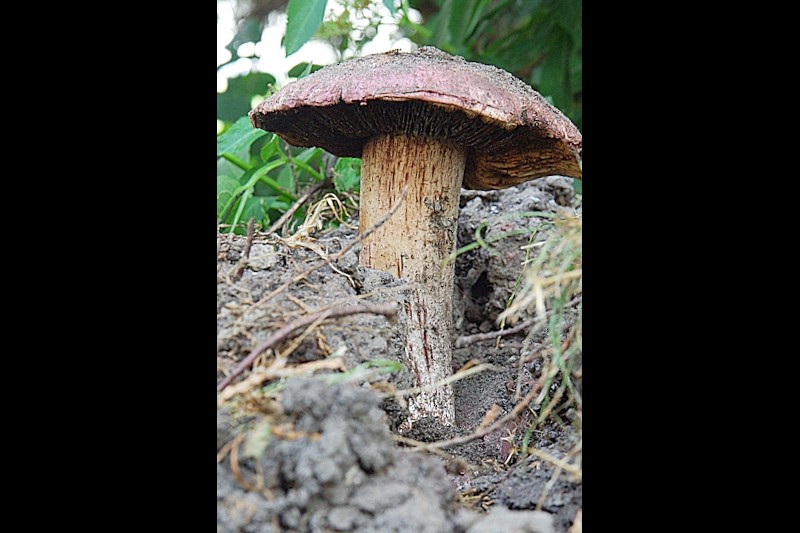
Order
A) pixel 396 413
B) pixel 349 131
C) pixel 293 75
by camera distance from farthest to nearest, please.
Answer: pixel 293 75, pixel 349 131, pixel 396 413

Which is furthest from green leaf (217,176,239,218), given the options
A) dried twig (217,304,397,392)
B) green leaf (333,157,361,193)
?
dried twig (217,304,397,392)

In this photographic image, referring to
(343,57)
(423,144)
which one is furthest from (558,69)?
(423,144)

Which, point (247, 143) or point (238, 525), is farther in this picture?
point (247, 143)

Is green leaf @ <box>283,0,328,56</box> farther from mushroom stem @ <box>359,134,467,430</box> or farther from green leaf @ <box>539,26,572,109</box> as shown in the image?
green leaf @ <box>539,26,572,109</box>

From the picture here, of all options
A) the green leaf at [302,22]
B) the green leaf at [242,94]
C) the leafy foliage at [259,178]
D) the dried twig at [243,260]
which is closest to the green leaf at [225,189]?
the leafy foliage at [259,178]

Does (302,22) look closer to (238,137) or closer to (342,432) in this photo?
(238,137)

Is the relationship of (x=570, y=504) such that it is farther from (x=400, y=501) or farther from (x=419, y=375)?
(x=419, y=375)
